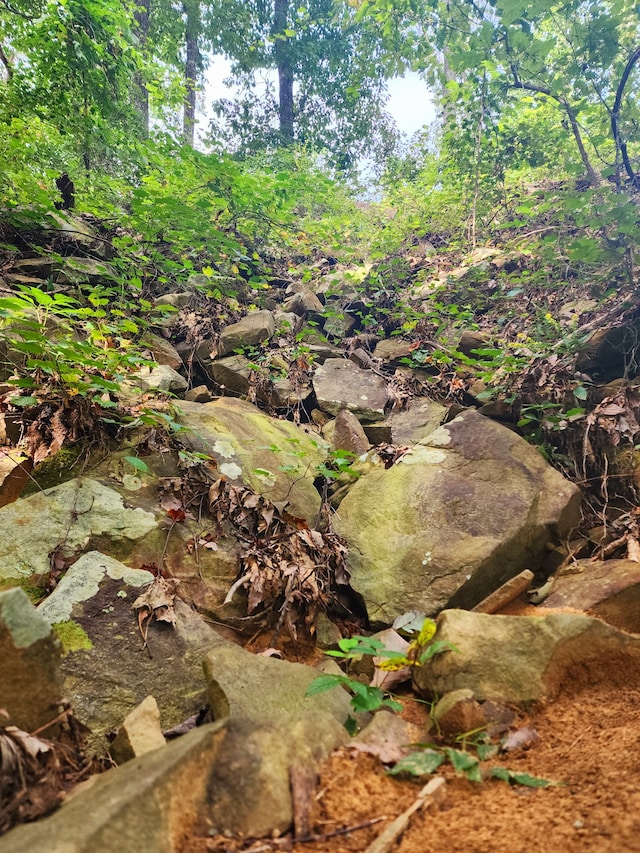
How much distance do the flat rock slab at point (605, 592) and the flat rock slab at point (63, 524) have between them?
122 inches

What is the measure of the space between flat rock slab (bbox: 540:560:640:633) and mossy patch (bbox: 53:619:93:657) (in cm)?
300

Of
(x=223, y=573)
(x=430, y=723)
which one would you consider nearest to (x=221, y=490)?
(x=223, y=573)

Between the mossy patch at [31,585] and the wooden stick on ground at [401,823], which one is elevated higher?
the mossy patch at [31,585]

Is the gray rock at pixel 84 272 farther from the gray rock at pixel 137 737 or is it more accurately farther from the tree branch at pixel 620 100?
the tree branch at pixel 620 100

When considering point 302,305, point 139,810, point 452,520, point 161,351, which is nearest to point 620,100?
point 452,520

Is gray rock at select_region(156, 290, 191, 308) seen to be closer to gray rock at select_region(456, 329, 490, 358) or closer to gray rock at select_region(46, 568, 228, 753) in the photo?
gray rock at select_region(456, 329, 490, 358)

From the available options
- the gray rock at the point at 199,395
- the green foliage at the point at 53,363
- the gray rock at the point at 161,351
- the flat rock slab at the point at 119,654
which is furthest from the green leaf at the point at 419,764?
the gray rock at the point at 161,351

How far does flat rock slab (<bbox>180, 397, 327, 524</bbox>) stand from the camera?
422 cm

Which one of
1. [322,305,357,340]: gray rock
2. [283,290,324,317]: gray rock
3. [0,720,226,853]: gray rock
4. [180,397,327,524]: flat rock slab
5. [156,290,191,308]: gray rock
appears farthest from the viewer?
[283,290,324,317]: gray rock

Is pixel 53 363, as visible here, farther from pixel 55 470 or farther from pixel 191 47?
pixel 191 47

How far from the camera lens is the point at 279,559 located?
3445mm

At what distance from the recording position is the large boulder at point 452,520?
11.3ft

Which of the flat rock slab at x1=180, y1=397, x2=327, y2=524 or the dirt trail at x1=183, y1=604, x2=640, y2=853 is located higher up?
the flat rock slab at x1=180, y1=397, x2=327, y2=524

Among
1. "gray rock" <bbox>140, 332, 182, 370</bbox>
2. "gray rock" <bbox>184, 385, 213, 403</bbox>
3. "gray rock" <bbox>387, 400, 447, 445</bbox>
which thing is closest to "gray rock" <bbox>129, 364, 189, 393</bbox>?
"gray rock" <bbox>184, 385, 213, 403</bbox>
